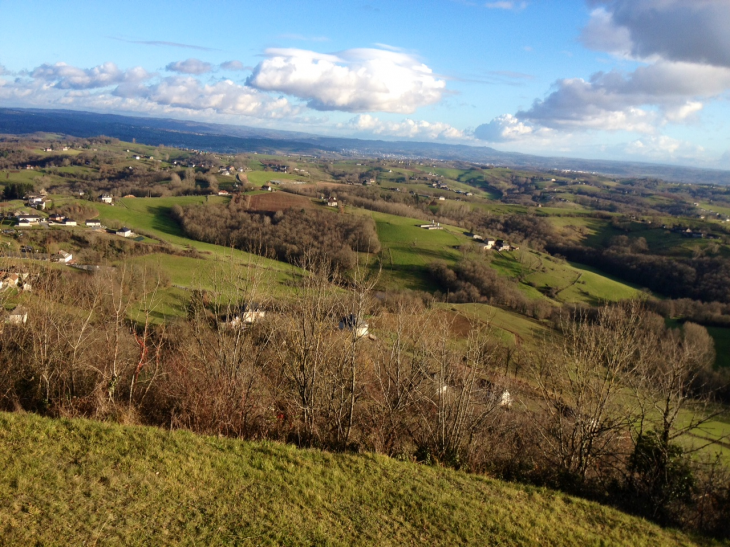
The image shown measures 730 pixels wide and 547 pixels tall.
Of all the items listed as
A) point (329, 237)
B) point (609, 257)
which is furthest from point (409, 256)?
point (609, 257)

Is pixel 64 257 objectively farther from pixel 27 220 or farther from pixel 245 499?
pixel 245 499

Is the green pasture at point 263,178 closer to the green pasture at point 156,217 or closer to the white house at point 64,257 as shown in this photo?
the green pasture at point 156,217

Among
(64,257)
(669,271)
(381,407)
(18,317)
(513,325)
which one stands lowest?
(513,325)

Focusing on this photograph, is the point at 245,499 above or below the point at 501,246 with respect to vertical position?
above

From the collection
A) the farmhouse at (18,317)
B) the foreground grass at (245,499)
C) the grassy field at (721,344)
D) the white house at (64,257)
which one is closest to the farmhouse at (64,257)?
the white house at (64,257)

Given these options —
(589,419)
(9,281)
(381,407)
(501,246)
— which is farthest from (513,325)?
(9,281)

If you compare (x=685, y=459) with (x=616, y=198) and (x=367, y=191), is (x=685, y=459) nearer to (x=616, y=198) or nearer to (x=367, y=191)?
(x=367, y=191)
